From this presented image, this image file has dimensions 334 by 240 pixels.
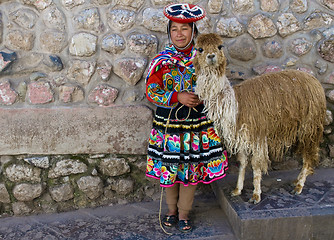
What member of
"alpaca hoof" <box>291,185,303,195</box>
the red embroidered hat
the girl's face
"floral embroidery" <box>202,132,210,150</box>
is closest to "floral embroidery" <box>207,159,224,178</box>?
"floral embroidery" <box>202,132,210,150</box>

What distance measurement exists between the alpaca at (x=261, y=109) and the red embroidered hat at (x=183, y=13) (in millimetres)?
285

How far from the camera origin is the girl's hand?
213cm

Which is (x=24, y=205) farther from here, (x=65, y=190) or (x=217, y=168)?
(x=217, y=168)

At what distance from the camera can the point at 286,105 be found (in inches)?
87.7

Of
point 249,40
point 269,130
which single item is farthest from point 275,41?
A: point 269,130

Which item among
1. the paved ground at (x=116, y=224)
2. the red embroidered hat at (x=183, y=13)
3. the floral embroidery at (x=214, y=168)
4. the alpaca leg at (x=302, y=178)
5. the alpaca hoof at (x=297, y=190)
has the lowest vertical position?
the paved ground at (x=116, y=224)

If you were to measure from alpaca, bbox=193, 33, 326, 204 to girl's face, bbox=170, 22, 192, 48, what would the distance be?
0.20 m

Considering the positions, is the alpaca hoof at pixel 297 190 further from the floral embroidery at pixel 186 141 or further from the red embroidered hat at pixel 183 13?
the red embroidered hat at pixel 183 13

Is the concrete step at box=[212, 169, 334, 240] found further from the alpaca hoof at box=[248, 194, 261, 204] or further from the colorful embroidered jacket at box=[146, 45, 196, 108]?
the colorful embroidered jacket at box=[146, 45, 196, 108]

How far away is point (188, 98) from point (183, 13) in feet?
1.84

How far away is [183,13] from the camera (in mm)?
2131

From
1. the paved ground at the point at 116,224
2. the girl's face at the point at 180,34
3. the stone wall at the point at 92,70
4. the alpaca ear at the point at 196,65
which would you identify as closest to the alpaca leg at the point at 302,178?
the paved ground at the point at 116,224

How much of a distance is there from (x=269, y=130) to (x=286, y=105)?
206 mm

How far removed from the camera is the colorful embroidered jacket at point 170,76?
2178mm
